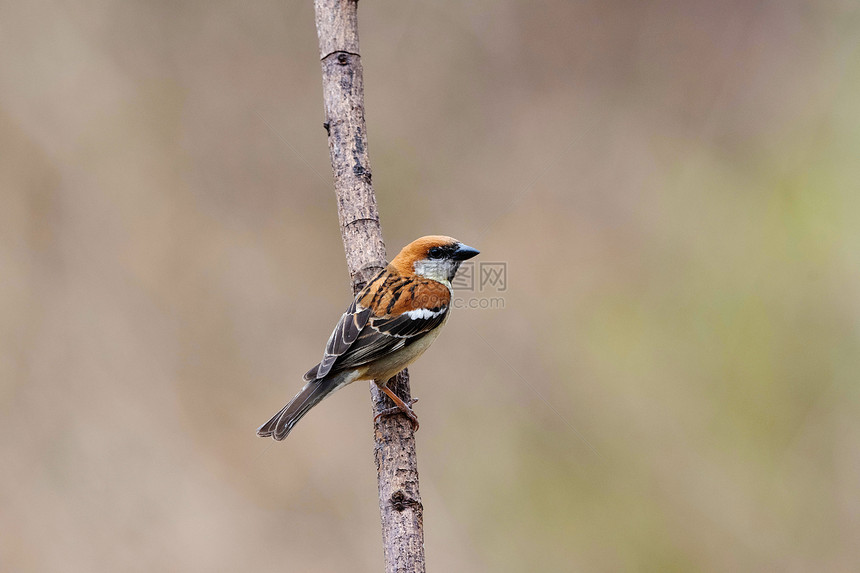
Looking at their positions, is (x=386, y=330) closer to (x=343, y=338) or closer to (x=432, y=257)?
(x=343, y=338)

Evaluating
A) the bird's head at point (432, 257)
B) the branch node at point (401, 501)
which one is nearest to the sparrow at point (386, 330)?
the bird's head at point (432, 257)

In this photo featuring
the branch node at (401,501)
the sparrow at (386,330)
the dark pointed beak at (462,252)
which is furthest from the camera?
the dark pointed beak at (462,252)

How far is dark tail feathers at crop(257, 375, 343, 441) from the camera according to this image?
305 cm

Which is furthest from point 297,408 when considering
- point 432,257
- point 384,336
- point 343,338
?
point 432,257

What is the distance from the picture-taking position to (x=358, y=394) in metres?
5.18

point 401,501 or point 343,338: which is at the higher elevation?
point 343,338

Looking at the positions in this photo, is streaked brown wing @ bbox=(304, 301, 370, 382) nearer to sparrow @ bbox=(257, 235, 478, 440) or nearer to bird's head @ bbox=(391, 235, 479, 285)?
sparrow @ bbox=(257, 235, 478, 440)

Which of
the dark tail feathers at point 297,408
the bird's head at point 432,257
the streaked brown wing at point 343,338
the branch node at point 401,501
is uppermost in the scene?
the bird's head at point 432,257

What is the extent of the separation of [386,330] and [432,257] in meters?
0.65

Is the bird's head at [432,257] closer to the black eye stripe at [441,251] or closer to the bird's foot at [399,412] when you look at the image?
the black eye stripe at [441,251]

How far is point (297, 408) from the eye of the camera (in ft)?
10.2

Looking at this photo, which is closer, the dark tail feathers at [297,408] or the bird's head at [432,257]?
the dark tail feathers at [297,408]

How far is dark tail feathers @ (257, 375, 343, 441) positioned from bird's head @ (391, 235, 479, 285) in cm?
74

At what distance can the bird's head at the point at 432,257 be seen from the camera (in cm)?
370
